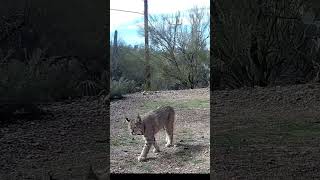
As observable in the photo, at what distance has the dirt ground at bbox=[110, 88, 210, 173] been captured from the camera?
2480mm

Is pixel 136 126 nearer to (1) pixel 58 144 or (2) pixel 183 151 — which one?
(2) pixel 183 151

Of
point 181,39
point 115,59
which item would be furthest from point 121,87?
point 181,39

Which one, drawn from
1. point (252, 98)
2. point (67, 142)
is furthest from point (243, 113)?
point (67, 142)

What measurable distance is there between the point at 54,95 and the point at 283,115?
3.70 ft

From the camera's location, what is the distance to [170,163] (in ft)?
8.14

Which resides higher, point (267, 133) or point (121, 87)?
point (121, 87)

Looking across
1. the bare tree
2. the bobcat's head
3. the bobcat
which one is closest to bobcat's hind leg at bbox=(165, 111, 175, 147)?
the bobcat

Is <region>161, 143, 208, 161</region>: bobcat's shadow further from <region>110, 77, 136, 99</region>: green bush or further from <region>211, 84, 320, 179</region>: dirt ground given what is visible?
<region>110, 77, 136, 99</region>: green bush

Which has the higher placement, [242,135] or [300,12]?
[300,12]

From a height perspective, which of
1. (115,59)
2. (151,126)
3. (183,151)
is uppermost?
(115,59)

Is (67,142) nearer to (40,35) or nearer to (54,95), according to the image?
(54,95)

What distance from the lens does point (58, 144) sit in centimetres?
253

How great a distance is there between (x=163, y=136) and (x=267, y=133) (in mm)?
501

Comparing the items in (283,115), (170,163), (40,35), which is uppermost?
(40,35)
